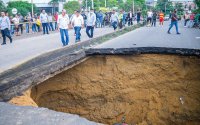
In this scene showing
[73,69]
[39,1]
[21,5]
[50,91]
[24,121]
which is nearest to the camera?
[24,121]

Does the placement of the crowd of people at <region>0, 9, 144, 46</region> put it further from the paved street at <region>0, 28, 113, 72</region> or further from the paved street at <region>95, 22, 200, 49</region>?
the paved street at <region>95, 22, 200, 49</region>

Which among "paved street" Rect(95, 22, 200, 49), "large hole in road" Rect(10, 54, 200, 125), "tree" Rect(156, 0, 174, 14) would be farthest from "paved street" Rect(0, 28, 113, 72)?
"tree" Rect(156, 0, 174, 14)

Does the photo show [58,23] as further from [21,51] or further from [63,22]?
[21,51]

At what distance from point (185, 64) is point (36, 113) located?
18.4 feet

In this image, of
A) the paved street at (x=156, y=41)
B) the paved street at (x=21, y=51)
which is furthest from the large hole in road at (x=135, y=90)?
the paved street at (x=21, y=51)

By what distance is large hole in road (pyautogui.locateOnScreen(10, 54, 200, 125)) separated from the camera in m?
8.02

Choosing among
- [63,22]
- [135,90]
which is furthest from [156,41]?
[63,22]

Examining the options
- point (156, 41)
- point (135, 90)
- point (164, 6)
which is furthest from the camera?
point (164, 6)

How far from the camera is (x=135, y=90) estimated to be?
8.38 m

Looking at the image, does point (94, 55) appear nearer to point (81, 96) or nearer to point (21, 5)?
point (81, 96)

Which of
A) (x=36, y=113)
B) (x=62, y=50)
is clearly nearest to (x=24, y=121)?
(x=36, y=113)

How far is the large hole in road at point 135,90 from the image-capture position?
802cm

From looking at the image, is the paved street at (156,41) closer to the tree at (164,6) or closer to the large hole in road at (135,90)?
the large hole in road at (135,90)

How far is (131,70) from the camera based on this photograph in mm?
8383
